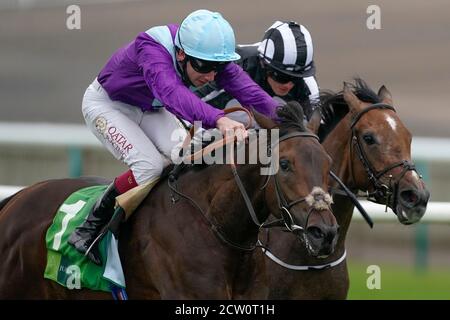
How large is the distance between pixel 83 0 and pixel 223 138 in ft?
19.0

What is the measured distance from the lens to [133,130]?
572 centimetres

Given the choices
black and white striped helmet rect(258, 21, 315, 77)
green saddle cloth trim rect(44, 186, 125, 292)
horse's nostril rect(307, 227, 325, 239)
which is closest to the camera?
horse's nostril rect(307, 227, 325, 239)

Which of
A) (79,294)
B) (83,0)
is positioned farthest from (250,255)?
(83,0)

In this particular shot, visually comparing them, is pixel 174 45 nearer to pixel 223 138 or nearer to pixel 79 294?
pixel 223 138

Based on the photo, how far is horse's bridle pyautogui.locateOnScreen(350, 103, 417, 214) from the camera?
18.6 feet

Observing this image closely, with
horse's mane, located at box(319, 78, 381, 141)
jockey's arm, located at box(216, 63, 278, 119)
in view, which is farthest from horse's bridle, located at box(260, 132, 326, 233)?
horse's mane, located at box(319, 78, 381, 141)

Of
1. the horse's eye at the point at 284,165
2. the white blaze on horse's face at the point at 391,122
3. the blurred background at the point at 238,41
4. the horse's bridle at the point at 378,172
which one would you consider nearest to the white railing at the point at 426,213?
the blurred background at the point at 238,41

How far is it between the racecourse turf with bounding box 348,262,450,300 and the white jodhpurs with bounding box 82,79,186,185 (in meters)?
2.90

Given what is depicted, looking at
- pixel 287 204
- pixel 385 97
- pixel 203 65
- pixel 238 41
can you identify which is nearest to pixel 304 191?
pixel 287 204

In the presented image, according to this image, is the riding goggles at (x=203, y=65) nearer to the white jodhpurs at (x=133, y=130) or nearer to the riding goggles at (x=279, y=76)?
the white jodhpurs at (x=133, y=130)

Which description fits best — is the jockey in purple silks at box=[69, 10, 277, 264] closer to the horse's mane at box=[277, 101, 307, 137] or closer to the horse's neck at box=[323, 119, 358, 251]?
the horse's mane at box=[277, 101, 307, 137]

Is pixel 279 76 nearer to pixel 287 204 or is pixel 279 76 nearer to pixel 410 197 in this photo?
pixel 410 197

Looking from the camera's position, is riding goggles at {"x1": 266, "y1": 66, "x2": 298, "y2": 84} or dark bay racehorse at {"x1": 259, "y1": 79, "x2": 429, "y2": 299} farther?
riding goggles at {"x1": 266, "y1": 66, "x2": 298, "y2": 84}

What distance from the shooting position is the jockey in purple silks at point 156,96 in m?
5.21
